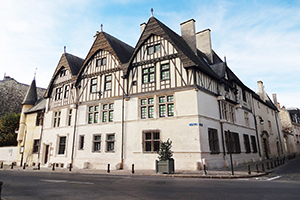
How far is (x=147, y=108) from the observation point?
1730cm

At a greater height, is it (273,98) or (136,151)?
(273,98)

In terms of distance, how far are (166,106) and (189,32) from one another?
29.6 ft

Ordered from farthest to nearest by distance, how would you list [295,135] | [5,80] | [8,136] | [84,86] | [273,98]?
[5,80] < [295,135] < [273,98] < [8,136] < [84,86]

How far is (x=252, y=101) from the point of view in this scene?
2650 centimetres

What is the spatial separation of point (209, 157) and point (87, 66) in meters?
15.0

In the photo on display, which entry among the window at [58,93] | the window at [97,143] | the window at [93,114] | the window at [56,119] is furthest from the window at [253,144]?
the window at [58,93]

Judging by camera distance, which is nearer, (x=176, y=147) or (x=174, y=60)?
(x=176, y=147)

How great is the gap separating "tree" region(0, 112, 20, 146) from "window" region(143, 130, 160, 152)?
25892 mm

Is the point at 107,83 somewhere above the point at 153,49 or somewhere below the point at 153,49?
below

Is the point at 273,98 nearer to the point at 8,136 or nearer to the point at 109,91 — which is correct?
the point at 109,91

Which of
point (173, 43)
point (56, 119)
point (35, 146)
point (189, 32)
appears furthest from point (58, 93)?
point (189, 32)

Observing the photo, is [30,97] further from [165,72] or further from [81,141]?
[165,72]

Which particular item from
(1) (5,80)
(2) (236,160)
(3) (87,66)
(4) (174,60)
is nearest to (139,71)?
(4) (174,60)

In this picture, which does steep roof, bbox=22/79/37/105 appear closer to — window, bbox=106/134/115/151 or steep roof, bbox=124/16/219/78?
window, bbox=106/134/115/151
